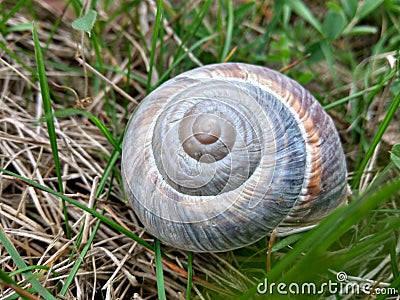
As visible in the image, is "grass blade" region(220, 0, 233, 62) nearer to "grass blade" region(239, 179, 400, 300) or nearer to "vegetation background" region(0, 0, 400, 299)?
"vegetation background" region(0, 0, 400, 299)

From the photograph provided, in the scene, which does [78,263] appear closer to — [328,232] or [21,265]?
[21,265]

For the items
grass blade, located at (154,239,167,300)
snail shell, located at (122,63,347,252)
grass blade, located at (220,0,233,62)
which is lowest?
grass blade, located at (154,239,167,300)

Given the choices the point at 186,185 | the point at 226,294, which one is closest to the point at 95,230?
the point at 186,185

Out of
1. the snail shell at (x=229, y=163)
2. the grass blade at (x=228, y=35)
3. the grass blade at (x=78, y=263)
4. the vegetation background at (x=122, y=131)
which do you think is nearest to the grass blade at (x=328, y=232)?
the vegetation background at (x=122, y=131)

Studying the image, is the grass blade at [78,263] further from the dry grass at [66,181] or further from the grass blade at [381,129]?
the grass blade at [381,129]

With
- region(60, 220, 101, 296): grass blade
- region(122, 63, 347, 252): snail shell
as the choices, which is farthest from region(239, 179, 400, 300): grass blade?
region(60, 220, 101, 296): grass blade

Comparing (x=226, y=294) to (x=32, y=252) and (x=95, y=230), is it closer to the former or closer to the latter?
(x=95, y=230)
